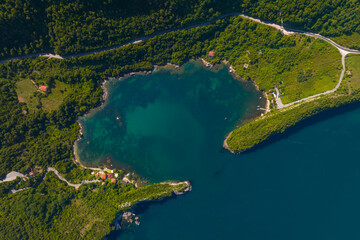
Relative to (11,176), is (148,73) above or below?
above

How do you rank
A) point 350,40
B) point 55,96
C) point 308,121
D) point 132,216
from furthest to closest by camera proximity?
point 308,121, point 55,96, point 132,216, point 350,40

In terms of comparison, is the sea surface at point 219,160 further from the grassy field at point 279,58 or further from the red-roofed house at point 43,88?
the red-roofed house at point 43,88

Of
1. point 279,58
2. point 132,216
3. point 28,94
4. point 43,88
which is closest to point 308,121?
point 279,58

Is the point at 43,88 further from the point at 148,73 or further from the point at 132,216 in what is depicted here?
the point at 132,216

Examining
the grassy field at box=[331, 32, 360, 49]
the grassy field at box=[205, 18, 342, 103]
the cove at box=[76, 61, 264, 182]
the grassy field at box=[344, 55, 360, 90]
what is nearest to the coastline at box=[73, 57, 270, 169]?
the cove at box=[76, 61, 264, 182]

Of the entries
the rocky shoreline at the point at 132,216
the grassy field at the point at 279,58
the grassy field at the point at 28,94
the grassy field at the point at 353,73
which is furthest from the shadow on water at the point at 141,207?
the grassy field at the point at 353,73
